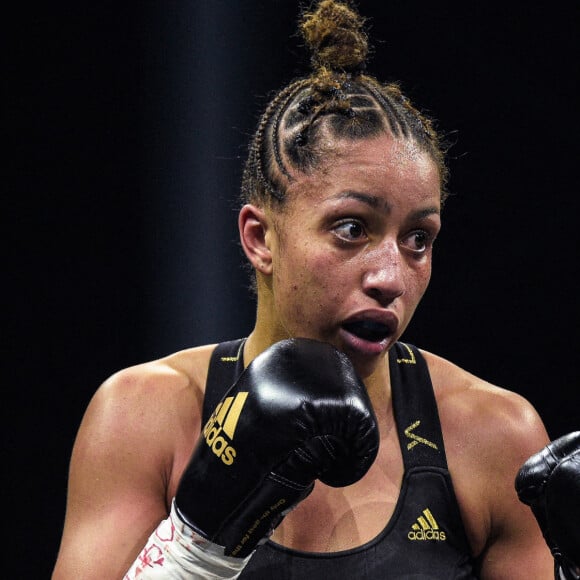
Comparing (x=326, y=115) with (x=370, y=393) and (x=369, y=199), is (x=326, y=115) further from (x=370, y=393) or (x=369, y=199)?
(x=370, y=393)

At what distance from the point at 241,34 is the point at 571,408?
1194 millimetres

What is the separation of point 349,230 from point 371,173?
9 centimetres

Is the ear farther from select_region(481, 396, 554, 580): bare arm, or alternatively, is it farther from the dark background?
the dark background

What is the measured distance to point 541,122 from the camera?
2369 millimetres

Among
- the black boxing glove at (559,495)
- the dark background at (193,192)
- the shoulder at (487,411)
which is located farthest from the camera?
the dark background at (193,192)

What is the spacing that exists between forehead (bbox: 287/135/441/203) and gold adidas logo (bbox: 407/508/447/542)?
460 mm

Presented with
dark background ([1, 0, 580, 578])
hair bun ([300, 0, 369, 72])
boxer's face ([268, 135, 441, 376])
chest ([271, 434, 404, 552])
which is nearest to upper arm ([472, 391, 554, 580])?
chest ([271, 434, 404, 552])

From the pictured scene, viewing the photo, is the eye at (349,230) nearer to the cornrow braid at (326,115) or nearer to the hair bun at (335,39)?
the cornrow braid at (326,115)

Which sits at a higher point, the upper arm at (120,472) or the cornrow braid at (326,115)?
the cornrow braid at (326,115)

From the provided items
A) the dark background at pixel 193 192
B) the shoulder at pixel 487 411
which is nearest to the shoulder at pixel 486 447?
the shoulder at pixel 487 411

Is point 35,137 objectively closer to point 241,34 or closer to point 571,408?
point 241,34

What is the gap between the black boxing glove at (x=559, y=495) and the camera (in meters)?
1.20

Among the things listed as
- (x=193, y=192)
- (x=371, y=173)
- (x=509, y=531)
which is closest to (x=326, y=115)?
(x=371, y=173)

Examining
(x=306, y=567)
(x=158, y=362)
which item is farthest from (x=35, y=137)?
(x=306, y=567)
